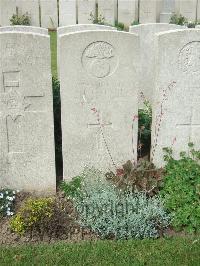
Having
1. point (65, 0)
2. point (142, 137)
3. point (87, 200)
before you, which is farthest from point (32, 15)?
point (87, 200)

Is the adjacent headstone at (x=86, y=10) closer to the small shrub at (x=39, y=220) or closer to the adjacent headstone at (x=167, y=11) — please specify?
the adjacent headstone at (x=167, y=11)

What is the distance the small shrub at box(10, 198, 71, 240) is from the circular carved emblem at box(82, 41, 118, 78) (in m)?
1.56

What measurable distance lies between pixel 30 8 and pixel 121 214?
14.0 m

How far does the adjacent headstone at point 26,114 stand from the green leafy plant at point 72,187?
0.17 metres

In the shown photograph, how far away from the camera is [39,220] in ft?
16.4

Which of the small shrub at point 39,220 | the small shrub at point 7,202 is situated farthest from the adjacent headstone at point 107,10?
the small shrub at point 39,220

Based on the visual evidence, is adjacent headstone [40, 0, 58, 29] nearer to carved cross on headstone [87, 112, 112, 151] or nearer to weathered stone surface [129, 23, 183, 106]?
weathered stone surface [129, 23, 183, 106]

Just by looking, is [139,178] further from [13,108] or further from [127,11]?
[127,11]

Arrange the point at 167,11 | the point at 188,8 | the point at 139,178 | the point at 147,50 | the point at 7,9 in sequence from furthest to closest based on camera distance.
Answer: the point at 167,11 → the point at 188,8 → the point at 7,9 → the point at 147,50 → the point at 139,178

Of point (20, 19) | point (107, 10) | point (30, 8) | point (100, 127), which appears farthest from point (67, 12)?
point (100, 127)

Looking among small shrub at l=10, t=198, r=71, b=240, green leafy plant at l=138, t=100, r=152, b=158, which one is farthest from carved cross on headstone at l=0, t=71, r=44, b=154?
green leafy plant at l=138, t=100, r=152, b=158

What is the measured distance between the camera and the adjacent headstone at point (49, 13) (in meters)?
17.9

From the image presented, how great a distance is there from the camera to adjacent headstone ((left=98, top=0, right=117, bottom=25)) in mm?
17547

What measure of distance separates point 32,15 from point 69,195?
13213 millimetres
